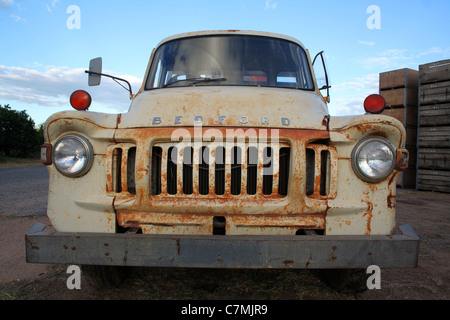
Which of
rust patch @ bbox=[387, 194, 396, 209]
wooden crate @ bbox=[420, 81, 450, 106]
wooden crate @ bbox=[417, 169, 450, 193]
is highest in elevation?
wooden crate @ bbox=[420, 81, 450, 106]

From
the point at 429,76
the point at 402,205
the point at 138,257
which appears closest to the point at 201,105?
the point at 138,257

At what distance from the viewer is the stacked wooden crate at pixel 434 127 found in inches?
343

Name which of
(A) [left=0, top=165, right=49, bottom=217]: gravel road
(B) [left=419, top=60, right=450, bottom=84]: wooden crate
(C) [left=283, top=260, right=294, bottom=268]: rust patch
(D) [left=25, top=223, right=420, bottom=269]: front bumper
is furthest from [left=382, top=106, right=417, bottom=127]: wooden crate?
(A) [left=0, top=165, right=49, bottom=217]: gravel road

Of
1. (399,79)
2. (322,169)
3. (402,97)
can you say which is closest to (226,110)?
(322,169)

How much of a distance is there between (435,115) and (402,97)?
1204 mm

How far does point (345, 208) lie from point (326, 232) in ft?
0.65

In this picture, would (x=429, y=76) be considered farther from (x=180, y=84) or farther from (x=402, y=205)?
(x=180, y=84)

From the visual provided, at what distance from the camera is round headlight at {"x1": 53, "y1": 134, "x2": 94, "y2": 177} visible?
7.36 feet

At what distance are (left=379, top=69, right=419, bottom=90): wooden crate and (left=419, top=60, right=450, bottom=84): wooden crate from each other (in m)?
0.57

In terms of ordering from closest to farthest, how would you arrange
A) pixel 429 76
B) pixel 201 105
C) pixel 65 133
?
pixel 65 133 < pixel 201 105 < pixel 429 76

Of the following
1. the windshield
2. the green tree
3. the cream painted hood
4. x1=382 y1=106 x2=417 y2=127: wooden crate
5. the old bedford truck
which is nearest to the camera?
the old bedford truck

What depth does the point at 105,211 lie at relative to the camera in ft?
7.32

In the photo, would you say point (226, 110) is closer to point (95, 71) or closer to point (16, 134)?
point (95, 71)

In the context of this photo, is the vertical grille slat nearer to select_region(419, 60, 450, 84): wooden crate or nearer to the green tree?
select_region(419, 60, 450, 84): wooden crate
